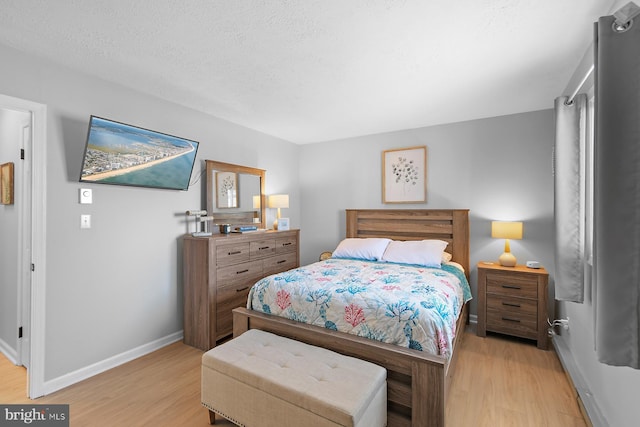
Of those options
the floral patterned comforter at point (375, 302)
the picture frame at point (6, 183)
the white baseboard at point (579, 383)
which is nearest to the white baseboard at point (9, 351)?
the picture frame at point (6, 183)

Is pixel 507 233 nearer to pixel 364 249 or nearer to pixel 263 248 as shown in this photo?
pixel 364 249

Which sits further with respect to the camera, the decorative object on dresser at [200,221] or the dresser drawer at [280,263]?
the dresser drawer at [280,263]

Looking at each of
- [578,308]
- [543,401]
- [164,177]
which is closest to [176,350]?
[164,177]

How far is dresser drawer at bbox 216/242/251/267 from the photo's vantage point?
2943 mm

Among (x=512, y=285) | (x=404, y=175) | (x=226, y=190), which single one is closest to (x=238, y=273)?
(x=226, y=190)

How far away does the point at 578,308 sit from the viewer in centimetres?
232

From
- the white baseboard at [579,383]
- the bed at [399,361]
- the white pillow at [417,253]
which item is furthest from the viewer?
the white pillow at [417,253]

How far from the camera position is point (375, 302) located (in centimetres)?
202

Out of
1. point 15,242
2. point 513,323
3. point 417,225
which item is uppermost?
point 417,225

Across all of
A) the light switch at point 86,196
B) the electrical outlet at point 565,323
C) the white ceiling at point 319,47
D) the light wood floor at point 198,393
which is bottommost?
the light wood floor at point 198,393

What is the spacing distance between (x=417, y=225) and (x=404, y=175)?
2.39 feet

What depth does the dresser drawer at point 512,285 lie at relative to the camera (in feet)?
9.57

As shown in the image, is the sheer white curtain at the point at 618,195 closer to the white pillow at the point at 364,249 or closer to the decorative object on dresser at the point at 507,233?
the decorative object on dresser at the point at 507,233

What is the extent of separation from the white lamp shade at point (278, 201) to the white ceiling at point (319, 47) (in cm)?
137
